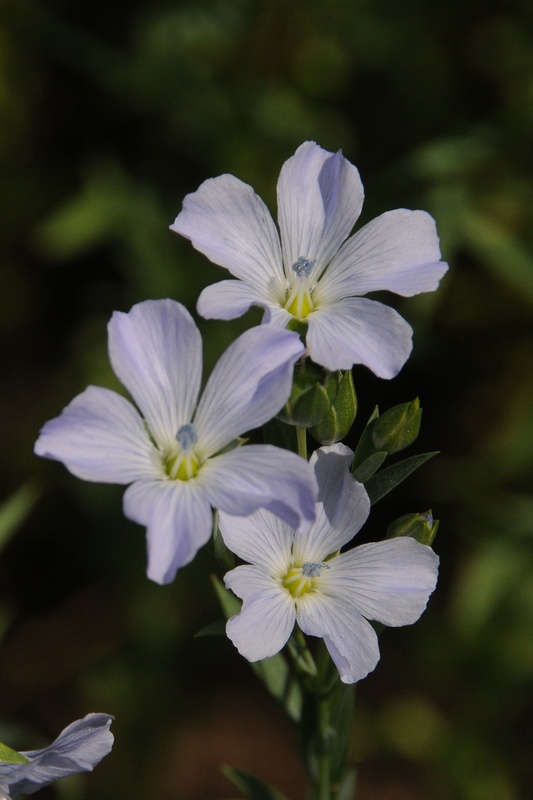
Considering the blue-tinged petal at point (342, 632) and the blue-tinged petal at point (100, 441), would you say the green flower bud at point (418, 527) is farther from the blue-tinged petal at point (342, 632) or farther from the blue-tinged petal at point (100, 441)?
the blue-tinged petal at point (100, 441)

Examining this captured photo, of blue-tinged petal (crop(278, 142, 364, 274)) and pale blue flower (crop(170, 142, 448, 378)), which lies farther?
blue-tinged petal (crop(278, 142, 364, 274))

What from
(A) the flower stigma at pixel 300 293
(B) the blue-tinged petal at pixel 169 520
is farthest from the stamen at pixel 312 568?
(A) the flower stigma at pixel 300 293

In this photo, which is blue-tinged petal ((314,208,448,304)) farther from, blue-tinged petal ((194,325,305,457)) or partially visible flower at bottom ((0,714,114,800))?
partially visible flower at bottom ((0,714,114,800))

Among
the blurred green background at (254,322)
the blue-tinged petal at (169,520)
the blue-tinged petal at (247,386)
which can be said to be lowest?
the blurred green background at (254,322)

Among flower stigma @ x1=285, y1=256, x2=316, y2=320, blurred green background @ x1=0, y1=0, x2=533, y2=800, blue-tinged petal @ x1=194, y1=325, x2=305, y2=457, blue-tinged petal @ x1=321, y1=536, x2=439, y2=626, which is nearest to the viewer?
blue-tinged petal @ x1=194, y1=325, x2=305, y2=457

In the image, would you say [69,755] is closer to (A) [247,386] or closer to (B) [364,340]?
(A) [247,386]

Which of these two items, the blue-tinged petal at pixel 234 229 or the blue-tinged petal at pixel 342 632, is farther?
the blue-tinged petal at pixel 234 229

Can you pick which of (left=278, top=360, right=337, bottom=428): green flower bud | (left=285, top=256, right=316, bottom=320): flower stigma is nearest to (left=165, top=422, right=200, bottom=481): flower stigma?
(left=278, top=360, right=337, bottom=428): green flower bud
